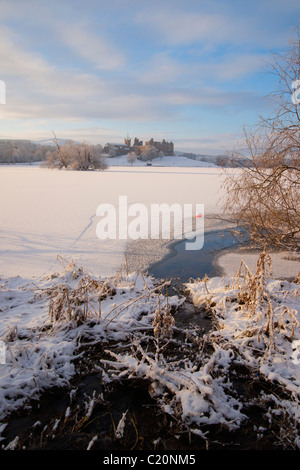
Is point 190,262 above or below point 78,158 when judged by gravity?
below

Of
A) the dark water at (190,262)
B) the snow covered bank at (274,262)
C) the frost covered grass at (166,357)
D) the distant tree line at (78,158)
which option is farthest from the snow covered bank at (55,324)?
the distant tree line at (78,158)

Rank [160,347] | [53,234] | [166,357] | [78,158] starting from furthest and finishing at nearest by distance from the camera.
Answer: [78,158]
[53,234]
[160,347]
[166,357]

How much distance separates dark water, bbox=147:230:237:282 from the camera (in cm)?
629

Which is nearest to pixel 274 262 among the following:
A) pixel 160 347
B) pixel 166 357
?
pixel 160 347

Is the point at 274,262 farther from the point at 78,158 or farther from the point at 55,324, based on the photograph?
the point at 78,158

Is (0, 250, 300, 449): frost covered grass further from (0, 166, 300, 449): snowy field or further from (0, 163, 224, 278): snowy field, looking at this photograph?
(0, 163, 224, 278): snowy field

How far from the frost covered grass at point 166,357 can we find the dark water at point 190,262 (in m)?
1.49

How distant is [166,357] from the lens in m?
3.36

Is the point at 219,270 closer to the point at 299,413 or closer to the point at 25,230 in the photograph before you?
the point at 299,413

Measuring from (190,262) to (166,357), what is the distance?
3883 millimetres

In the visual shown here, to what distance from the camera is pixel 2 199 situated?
14.2m

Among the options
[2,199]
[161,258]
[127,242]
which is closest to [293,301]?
[161,258]

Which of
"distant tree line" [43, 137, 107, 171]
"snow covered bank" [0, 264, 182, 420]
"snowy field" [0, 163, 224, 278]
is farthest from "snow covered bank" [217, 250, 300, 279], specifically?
"distant tree line" [43, 137, 107, 171]

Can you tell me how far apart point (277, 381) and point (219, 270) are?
3.72 metres
